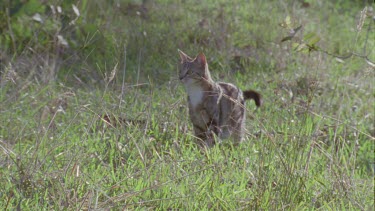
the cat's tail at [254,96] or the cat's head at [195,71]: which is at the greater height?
the cat's head at [195,71]

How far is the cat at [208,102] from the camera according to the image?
5.21 m

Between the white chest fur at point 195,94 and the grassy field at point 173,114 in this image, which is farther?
the white chest fur at point 195,94

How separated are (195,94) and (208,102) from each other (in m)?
0.10

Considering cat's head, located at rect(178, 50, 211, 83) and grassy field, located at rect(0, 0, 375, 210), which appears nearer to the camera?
grassy field, located at rect(0, 0, 375, 210)

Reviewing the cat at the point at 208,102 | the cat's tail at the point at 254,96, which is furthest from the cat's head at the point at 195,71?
the cat's tail at the point at 254,96

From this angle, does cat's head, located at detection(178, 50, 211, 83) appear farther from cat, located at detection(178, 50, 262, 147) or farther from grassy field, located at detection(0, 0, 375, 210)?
grassy field, located at detection(0, 0, 375, 210)

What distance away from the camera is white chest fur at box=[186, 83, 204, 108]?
5293mm

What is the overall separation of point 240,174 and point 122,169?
577mm

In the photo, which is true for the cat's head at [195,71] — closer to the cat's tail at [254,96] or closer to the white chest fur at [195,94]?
the white chest fur at [195,94]

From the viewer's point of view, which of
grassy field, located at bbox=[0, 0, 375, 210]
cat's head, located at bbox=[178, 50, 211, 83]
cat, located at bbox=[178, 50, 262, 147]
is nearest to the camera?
grassy field, located at bbox=[0, 0, 375, 210]

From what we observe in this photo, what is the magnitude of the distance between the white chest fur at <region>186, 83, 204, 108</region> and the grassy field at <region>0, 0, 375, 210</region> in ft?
0.25

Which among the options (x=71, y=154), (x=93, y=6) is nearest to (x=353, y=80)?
(x=93, y=6)

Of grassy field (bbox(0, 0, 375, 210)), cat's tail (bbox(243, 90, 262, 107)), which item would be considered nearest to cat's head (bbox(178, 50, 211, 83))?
grassy field (bbox(0, 0, 375, 210))

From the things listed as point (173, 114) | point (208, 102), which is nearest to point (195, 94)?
point (208, 102)
